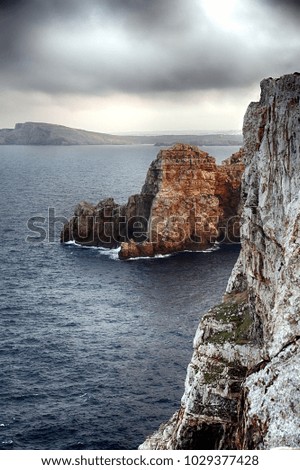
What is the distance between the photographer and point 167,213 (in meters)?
120

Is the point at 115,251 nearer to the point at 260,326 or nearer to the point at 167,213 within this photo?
the point at 167,213

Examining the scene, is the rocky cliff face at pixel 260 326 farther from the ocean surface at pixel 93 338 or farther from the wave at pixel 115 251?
the wave at pixel 115 251

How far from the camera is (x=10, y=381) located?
62.8 metres

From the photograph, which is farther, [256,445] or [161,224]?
[161,224]

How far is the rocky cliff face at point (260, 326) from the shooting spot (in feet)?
81.6

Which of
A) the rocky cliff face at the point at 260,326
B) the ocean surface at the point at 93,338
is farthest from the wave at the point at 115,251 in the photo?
the rocky cliff face at the point at 260,326

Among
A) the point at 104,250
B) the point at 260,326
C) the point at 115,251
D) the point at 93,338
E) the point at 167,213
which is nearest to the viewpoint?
the point at 260,326

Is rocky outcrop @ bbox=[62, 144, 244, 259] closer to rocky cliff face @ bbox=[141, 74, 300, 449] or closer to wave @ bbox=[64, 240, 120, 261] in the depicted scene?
wave @ bbox=[64, 240, 120, 261]

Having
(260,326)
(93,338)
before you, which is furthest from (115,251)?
(260,326)

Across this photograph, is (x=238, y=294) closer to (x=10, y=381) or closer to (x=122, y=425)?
(x=122, y=425)

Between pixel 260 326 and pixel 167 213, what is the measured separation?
8208 centimetres

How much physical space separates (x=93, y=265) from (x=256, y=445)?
86113 mm

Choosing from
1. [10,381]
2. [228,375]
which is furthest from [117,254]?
[228,375]

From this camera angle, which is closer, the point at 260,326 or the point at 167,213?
the point at 260,326
